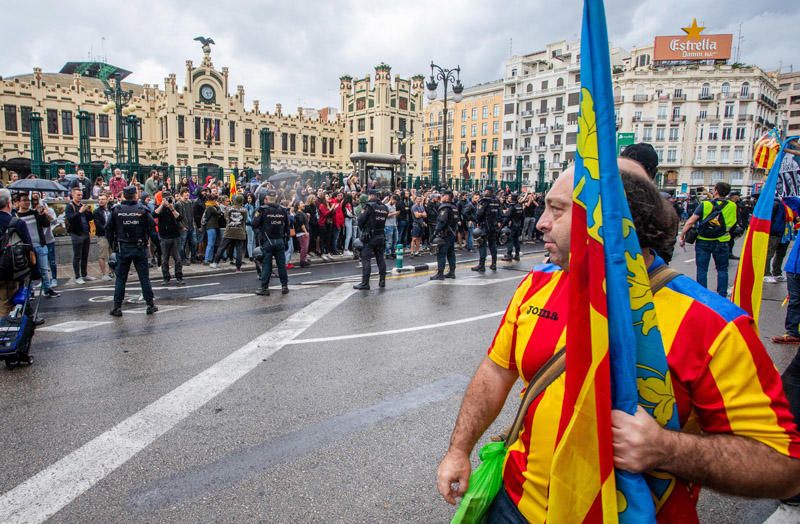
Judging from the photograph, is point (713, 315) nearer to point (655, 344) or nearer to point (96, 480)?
point (655, 344)

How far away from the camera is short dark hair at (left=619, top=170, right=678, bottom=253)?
1.54m

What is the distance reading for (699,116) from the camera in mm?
71438

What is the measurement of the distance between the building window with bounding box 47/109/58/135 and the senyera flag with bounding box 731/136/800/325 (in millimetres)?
57921

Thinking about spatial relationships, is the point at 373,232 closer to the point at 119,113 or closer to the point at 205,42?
the point at 119,113

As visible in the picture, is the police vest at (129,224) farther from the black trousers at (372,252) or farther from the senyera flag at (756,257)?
the senyera flag at (756,257)

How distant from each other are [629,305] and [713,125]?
273 feet

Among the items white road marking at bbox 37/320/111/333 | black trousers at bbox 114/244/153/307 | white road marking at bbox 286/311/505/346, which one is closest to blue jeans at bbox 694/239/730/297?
white road marking at bbox 286/311/505/346

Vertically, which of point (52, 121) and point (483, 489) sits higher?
point (52, 121)

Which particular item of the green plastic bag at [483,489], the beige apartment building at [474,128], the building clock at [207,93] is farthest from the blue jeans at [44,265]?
the beige apartment building at [474,128]

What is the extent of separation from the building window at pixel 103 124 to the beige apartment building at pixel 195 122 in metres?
0.09

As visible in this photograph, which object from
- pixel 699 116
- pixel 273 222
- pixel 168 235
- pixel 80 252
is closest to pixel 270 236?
pixel 273 222

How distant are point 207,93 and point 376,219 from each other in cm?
5423

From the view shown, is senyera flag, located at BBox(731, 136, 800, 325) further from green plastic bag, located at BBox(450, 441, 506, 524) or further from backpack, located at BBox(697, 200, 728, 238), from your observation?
backpack, located at BBox(697, 200, 728, 238)

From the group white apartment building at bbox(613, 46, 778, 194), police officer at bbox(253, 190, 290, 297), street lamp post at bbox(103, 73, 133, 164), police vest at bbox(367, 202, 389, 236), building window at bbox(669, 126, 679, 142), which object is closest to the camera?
police officer at bbox(253, 190, 290, 297)
